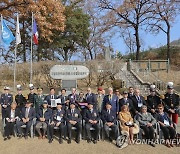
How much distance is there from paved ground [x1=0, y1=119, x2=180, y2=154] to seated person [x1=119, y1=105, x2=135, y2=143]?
1.34 ft

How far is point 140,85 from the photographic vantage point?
1747 centimetres

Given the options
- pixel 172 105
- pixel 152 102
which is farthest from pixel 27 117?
pixel 172 105

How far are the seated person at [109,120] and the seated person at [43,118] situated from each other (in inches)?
65.0

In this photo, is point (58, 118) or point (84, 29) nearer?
point (58, 118)

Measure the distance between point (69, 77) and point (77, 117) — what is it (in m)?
3.87

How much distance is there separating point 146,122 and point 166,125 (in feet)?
1.87

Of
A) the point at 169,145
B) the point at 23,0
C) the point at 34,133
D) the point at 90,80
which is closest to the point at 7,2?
the point at 23,0

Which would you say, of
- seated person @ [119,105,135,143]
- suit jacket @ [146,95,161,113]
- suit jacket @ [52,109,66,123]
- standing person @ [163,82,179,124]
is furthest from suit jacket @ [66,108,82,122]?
standing person @ [163,82,179,124]

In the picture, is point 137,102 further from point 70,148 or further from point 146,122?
point 70,148

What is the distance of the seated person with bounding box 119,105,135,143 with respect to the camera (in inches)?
289

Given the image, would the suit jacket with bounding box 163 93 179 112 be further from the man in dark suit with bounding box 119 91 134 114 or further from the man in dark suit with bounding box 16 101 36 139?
the man in dark suit with bounding box 16 101 36 139

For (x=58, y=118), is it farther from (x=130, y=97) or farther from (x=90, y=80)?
(x=90, y=80)

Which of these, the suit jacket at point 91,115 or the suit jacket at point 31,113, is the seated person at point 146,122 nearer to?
the suit jacket at point 91,115

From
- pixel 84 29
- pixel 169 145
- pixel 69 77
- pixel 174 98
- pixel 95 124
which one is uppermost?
pixel 84 29
